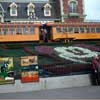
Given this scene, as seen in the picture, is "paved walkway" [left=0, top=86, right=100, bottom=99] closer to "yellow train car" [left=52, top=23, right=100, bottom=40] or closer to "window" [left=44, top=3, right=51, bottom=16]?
"yellow train car" [left=52, top=23, right=100, bottom=40]

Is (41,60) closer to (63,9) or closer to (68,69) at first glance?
(68,69)

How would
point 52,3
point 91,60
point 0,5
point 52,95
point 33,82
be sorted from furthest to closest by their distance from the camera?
point 52,3, point 0,5, point 91,60, point 33,82, point 52,95

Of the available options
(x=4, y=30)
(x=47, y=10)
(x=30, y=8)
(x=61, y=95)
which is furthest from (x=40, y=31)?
(x=47, y=10)

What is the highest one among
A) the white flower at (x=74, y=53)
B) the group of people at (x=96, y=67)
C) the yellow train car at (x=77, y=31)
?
the yellow train car at (x=77, y=31)

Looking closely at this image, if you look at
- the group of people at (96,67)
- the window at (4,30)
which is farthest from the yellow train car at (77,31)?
the group of people at (96,67)

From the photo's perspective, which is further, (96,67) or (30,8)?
(30,8)

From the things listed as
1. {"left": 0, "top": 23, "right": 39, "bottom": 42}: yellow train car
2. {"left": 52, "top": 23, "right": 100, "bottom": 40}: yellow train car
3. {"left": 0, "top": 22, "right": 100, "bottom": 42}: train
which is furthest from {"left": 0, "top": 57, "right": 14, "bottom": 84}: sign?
{"left": 52, "top": 23, "right": 100, "bottom": 40}: yellow train car

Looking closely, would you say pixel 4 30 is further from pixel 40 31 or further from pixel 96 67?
pixel 96 67

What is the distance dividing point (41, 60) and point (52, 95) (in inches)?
125

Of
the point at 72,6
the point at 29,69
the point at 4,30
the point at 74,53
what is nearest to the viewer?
the point at 29,69

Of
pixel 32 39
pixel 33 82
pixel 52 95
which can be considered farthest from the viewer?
pixel 32 39

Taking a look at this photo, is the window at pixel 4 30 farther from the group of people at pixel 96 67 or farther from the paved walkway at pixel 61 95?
the paved walkway at pixel 61 95

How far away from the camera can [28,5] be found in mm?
69188

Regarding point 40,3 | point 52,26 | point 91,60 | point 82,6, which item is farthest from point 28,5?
point 91,60
